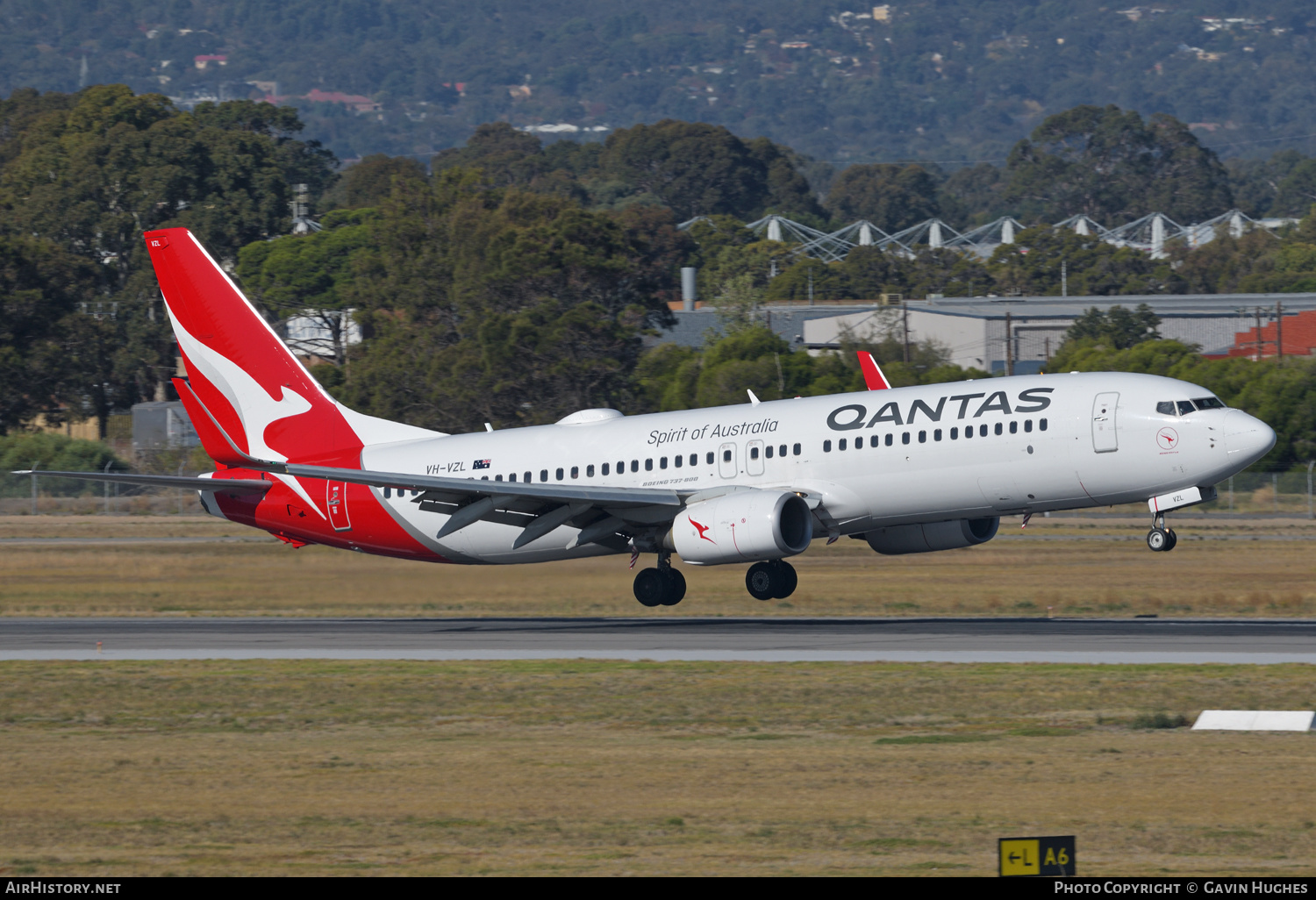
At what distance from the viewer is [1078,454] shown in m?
36.2

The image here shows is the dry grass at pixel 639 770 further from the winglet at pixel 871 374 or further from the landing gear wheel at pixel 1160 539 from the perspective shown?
the winglet at pixel 871 374

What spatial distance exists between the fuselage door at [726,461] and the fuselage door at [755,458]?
31 centimetres

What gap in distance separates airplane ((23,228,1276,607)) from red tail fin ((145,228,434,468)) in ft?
0.16

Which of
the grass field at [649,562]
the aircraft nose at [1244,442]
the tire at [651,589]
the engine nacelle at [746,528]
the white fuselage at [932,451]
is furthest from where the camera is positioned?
the grass field at [649,562]

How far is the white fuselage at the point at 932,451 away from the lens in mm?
35844

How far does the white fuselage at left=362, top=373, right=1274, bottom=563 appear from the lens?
118 feet

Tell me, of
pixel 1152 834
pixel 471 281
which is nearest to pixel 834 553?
pixel 1152 834

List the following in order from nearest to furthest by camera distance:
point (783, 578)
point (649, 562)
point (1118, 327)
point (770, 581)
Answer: point (770, 581)
point (783, 578)
point (649, 562)
point (1118, 327)

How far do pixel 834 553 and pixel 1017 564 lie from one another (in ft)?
18.2

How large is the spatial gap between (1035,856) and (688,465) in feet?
93.5

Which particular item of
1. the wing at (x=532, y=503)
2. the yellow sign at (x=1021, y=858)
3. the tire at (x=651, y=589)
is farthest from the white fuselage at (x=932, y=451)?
the yellow sign at (x=1021, y=858)

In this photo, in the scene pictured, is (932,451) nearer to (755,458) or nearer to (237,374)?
(755,458)

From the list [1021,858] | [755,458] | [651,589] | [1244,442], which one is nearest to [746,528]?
[755,458]

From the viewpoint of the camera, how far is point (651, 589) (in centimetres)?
4031
